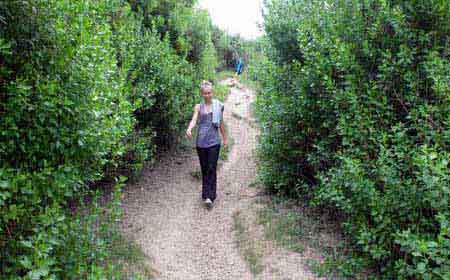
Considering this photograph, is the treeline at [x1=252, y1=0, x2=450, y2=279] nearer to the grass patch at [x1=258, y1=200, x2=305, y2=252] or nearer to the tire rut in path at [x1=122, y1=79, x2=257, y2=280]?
the grass patch at [x1=258, y1=200, x2=305, y2=252]

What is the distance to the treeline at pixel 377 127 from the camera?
427cm

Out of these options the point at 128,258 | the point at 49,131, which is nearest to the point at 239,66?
the point at 128,258

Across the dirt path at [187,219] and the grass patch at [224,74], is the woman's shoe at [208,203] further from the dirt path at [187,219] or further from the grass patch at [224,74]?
the grass patch at [224,74]

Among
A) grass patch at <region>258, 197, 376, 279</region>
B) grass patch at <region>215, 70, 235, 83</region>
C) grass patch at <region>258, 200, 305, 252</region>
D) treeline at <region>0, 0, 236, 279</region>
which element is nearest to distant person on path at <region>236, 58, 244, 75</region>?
grass patch at <region>215, 70, 235, 83</region>

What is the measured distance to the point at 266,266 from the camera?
5.56m

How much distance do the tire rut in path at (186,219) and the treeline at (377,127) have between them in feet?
4.27

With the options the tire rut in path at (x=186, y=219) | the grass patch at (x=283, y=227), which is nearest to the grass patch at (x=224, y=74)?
the tire rut in path at (x=186, y=219)

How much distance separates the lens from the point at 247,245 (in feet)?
20.5

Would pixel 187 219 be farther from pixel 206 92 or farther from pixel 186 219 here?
pixel 206 92

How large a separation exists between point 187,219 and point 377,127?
3.72 m

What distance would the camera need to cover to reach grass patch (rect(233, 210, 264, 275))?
567cm

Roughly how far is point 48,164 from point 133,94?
4.08 meters

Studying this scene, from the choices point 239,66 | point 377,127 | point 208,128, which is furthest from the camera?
point 239,66

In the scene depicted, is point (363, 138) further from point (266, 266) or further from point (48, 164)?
point (48, 164)
